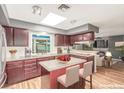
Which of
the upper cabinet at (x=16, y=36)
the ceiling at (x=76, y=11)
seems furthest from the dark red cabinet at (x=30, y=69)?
the ceiling at (x=76, y=11)

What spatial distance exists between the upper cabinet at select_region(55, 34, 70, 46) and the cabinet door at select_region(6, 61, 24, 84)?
2.04 m

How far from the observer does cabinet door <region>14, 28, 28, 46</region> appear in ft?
10.3

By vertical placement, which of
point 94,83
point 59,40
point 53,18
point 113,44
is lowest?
point 94,83

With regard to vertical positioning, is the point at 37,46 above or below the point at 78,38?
below

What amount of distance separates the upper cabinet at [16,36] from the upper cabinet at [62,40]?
1.56 meters

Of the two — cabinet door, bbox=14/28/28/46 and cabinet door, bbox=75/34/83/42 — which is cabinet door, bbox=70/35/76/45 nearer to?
cabinet door, bbox=75/34/83/42

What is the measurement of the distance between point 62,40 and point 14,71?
8.73 ft

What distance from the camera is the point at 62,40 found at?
471 centimetres

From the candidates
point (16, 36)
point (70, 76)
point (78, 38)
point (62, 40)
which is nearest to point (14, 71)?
point (16, 36)

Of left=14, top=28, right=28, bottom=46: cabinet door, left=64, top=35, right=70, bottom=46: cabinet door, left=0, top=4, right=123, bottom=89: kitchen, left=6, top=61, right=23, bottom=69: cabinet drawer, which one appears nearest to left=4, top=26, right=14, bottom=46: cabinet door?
left=0, top=4, right=123, bottom=89: kitchen

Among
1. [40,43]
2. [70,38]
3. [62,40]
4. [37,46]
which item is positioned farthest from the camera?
[70,38]

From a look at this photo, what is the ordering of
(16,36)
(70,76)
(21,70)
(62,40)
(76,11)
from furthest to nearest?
(62,40), (16,36), (21,70), (76,11), (70,76)

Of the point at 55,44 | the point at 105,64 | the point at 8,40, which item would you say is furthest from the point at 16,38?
the point at 105,64

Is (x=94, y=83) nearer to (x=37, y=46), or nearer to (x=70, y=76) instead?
(x=70, y=76)
